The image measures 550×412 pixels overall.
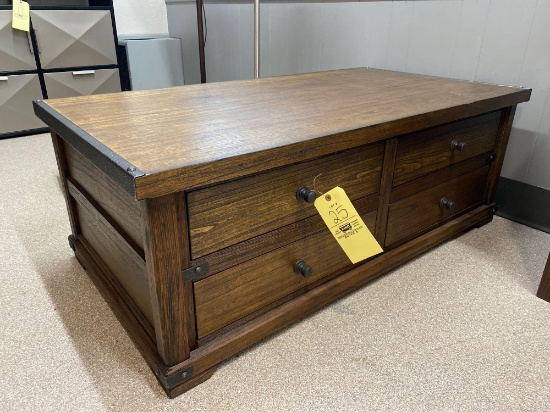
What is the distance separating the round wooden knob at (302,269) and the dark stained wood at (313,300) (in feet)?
0.25

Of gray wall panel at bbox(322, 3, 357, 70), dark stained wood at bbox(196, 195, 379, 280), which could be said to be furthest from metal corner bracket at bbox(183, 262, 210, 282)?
gray wall panel at bbox(322, 3, 357, 70)

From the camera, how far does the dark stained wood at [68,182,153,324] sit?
2.62 ft

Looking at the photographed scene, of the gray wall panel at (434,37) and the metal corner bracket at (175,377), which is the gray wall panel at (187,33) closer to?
the gray wall panel at (434,37)

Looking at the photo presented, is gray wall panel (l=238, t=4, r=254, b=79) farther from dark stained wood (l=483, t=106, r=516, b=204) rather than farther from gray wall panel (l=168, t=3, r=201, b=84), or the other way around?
dark stained wood (l=483, t=106, r=516, b=204)

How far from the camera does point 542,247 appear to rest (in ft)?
4.15

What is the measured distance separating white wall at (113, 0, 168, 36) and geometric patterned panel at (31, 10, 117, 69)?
20.7 inches

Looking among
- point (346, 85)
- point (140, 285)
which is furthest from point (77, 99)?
point (346, 85)

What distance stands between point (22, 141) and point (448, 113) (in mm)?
2177

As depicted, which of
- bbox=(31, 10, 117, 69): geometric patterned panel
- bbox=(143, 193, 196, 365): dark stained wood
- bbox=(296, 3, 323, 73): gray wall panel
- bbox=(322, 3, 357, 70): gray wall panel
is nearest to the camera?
bbox=(143, 193, 196, 365): dark stained wood

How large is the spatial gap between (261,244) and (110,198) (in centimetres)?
31

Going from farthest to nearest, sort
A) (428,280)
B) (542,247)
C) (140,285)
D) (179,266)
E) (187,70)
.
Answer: (187,70)
(542,247)
(428,280)
(140,285)
(179,266)

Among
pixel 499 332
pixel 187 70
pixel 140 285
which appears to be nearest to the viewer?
pixel 140 285

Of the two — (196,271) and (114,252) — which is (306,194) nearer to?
(196,271)

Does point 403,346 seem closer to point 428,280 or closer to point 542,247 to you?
point 428,280
